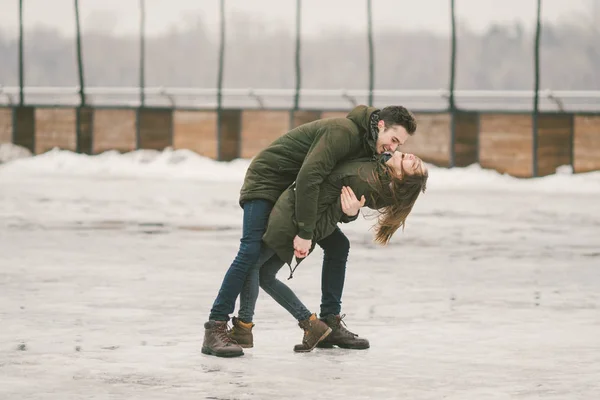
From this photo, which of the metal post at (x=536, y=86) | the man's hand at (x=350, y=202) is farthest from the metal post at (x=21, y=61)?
the man's hand at (x=350, y=202)

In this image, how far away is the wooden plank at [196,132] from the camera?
33375mm

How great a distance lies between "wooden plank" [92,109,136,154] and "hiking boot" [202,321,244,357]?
26.3 m

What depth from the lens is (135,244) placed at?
1558cm

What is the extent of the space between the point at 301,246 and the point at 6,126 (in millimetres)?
28516

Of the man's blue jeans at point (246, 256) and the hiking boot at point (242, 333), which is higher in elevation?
the man's blue jeans at point (246, 256)

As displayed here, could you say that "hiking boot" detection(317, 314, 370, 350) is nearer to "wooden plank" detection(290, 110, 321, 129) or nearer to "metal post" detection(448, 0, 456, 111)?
"metal post" detection(448, 0, 456, 111)

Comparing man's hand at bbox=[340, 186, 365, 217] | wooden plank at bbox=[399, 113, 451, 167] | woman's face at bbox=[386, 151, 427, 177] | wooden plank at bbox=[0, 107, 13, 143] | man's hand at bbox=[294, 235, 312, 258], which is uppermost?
woman's face at bbox=[386, 151, 427, 177]

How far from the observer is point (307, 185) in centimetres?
813

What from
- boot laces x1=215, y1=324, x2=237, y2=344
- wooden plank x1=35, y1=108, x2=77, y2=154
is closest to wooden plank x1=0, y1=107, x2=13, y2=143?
wooden plank x1=35, y1=108, x2=77, y2=154

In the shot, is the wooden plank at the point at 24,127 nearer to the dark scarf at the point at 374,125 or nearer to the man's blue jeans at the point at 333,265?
the man's blue jeans at the point at 333,265

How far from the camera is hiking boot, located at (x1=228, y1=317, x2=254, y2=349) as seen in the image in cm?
856

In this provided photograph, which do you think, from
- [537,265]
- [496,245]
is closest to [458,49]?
[496,245]

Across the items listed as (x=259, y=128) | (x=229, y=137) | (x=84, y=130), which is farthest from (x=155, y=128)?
(x=259, y=128)

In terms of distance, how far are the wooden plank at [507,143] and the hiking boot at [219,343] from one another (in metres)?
20.4
